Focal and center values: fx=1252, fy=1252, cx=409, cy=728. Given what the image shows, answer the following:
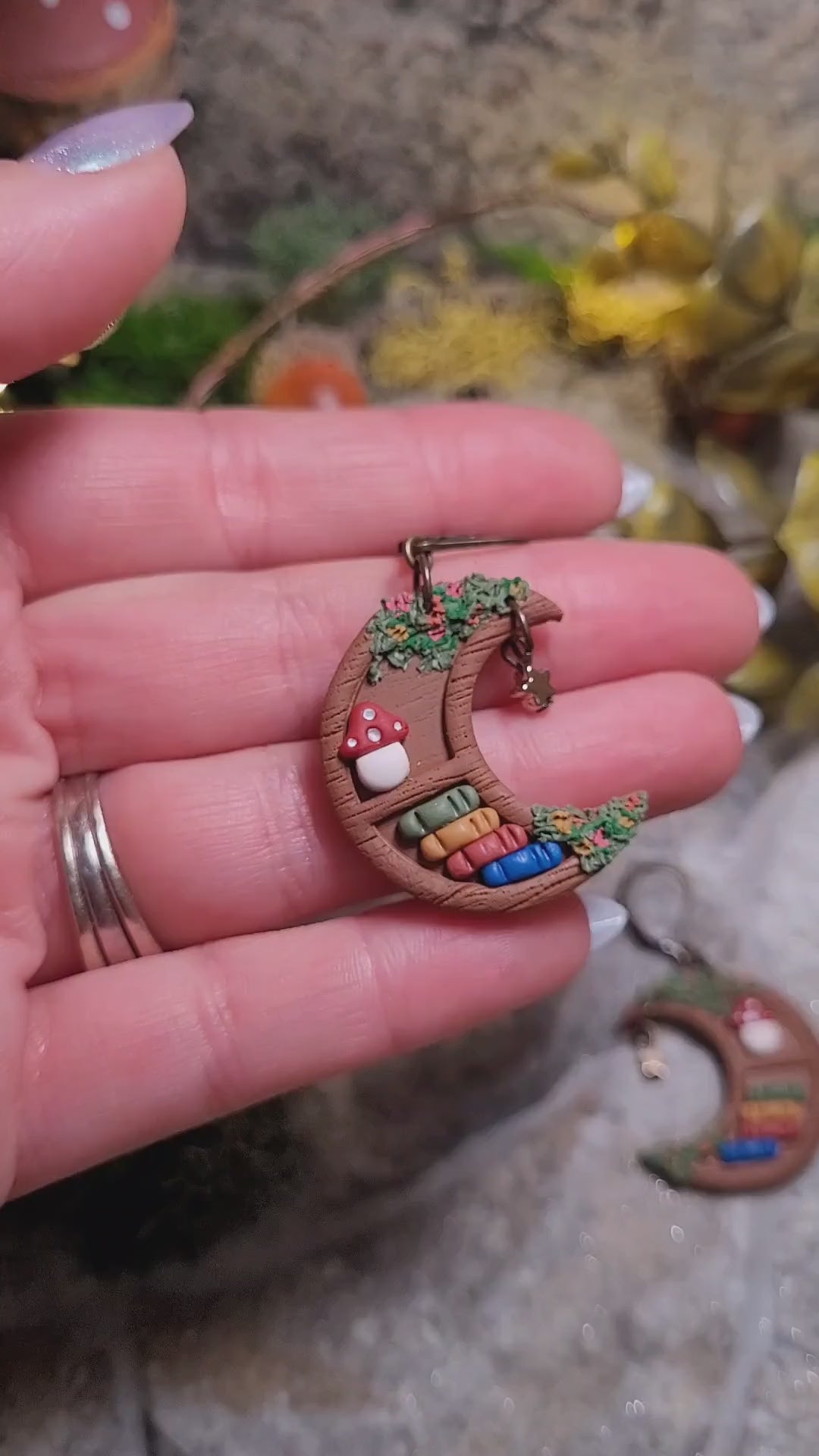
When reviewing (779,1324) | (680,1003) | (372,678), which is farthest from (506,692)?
(779,1324)

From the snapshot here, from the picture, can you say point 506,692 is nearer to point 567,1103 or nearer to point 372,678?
point 372,678

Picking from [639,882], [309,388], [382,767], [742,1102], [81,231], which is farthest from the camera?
[309,388]

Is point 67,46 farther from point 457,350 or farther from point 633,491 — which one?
point 633,491

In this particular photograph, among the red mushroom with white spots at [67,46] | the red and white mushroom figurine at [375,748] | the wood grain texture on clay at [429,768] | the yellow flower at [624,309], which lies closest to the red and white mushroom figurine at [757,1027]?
the wood grain texture on clay at [429,768]

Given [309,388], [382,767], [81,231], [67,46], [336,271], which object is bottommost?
[382,767]

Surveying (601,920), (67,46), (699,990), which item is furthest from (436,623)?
(67,46)

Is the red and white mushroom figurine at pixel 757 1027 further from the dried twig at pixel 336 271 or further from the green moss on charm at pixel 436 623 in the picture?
the dried twig at pixel 336 271
